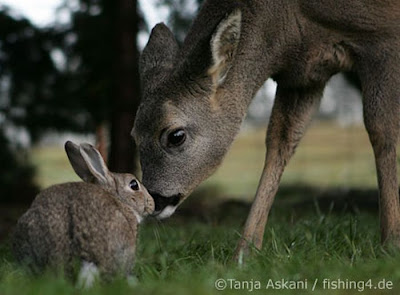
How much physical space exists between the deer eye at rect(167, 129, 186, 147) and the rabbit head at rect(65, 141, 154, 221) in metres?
0.71

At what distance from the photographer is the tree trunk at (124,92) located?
35.2ft

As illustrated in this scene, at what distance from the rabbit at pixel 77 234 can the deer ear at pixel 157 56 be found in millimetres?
1781

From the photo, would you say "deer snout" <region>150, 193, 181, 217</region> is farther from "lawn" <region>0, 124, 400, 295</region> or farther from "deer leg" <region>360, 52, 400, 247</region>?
"deer leg" <region>360, 52, 400, 247</region>

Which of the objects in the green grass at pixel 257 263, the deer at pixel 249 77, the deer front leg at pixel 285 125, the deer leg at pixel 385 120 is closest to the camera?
the green grass at pixel 257 263

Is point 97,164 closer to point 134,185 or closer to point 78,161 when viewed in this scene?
point 78,161

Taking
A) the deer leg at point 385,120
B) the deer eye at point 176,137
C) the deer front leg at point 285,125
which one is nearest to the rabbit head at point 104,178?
the deer eye at point 176,137

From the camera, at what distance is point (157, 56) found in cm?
664

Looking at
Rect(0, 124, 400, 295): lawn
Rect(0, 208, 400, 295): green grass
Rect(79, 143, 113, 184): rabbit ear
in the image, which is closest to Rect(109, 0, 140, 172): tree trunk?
A: Rect(0, 124, 400, 295): lawn

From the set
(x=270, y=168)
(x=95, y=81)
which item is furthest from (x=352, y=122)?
(x=270, y=168)

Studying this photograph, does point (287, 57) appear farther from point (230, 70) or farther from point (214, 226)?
point (214, 226)

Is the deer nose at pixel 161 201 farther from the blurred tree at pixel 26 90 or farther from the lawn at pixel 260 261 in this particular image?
the blurred tree at pixel 26 90

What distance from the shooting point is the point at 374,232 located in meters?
6.66

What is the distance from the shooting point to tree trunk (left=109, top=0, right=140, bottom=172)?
1074 centimetres

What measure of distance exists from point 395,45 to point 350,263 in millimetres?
2035
